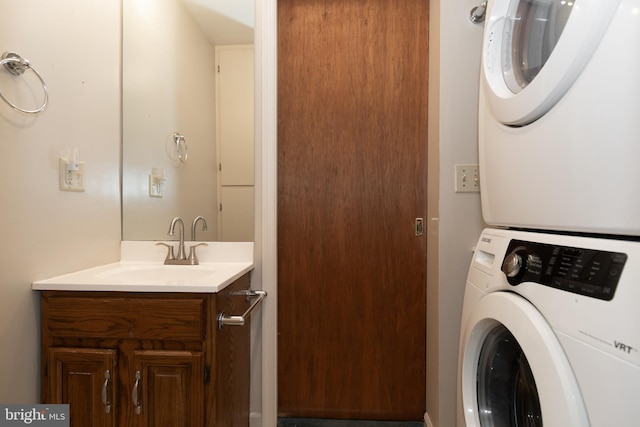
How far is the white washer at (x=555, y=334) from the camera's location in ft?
1.60

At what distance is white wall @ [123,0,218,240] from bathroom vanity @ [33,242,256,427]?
0.50 metres

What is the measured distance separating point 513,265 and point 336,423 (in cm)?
137

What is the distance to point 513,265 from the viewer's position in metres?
0.73

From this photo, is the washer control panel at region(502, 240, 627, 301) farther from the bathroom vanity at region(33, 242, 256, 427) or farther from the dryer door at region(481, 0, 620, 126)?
the bathroom vanity at region(33, 242, 256, 427)

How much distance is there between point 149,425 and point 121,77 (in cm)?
137

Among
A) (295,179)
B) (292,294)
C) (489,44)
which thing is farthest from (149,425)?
(489,44)

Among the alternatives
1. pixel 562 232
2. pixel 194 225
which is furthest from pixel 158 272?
pixel 562 232

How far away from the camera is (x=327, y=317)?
165 cm

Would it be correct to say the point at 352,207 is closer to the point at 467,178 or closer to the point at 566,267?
the point at 467,178

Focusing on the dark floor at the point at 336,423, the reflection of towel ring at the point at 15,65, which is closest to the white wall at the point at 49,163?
the reflection of towel ring at the point at 15,65

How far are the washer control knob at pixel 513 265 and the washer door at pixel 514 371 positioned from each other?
→ 5cm

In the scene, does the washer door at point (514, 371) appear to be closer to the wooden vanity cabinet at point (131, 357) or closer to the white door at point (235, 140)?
the wooden vanity cabinet at point (131, 357)

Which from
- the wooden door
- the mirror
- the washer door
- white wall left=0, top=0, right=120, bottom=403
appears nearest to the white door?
the mirror

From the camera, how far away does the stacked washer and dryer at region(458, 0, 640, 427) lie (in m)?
0.51
